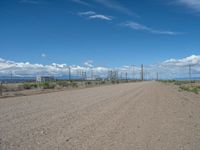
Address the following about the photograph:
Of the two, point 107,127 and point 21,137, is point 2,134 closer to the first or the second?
point 21,137

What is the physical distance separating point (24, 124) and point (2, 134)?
2.22m

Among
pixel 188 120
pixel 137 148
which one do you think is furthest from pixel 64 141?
pixel 188 120

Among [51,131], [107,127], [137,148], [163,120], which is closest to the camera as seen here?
[137,148]

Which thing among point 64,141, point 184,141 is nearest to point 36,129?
point 64,141

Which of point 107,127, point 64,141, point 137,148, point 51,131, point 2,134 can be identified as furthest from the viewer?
point 107,127

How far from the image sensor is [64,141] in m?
8.96

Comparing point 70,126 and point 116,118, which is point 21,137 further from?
point 116,118

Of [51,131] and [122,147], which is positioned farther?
[51,131]

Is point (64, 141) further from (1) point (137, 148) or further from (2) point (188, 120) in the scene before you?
(2) point (188, 120)

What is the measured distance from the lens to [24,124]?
12.1m

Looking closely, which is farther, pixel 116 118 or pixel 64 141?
pixel 116 118

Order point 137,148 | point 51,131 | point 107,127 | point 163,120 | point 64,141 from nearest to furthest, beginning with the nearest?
point 137,148 < point 64,141 < point 51,131 < point 107,127 < point 163,120

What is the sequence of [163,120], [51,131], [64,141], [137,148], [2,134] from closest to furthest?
1. [137,148]
2. [64,141]
3. [2,134]
4. [51,131]
5. [163,120]

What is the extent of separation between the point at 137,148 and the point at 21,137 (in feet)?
12.0
